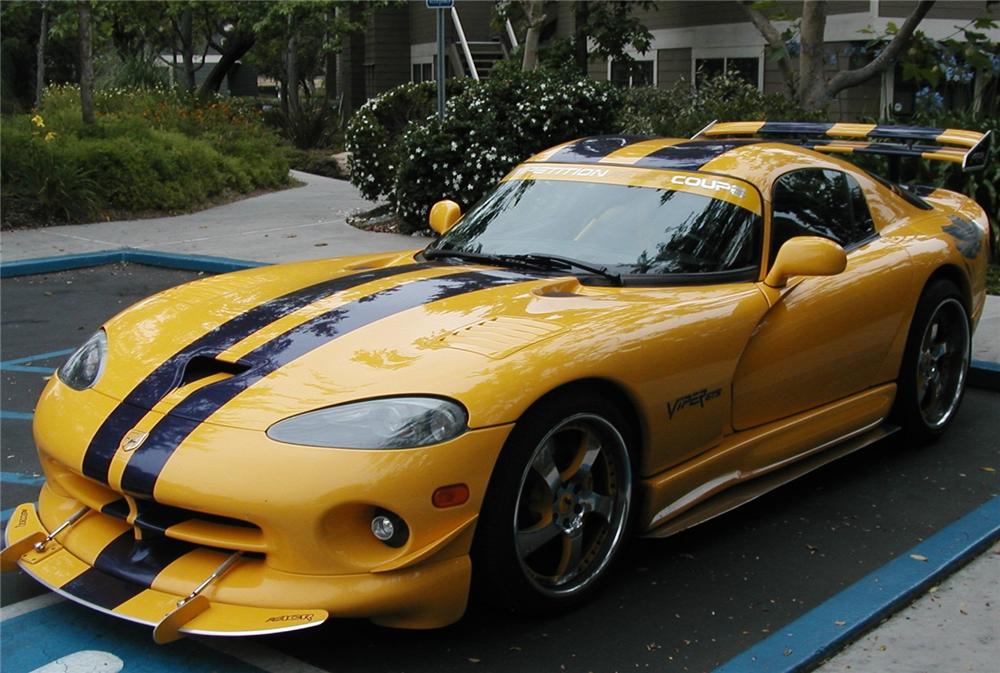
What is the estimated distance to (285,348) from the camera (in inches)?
148

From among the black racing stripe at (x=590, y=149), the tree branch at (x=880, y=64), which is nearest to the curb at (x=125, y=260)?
the black racing stripe at (x=590, y=149)

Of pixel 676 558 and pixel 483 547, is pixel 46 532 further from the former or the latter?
pixel 676 558

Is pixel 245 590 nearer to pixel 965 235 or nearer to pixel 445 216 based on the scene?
pixel 445 216

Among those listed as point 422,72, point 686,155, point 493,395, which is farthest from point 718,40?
point 493,395

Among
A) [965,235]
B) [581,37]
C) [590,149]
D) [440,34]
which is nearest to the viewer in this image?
[590,149]

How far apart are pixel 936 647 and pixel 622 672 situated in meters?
1.00

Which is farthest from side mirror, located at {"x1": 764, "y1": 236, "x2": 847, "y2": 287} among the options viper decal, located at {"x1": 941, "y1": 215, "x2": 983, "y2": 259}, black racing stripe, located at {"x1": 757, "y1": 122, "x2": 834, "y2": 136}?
black racing stripe, located at {"x1": 757, "y1": 122, "x2": 834, "y2": 136}

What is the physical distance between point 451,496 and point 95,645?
121 cm

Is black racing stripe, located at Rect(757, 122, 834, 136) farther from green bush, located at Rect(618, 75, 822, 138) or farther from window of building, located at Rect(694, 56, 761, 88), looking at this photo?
window of building, located at Rect(694, 56, 761, 88)

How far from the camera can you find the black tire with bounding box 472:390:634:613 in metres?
3.44

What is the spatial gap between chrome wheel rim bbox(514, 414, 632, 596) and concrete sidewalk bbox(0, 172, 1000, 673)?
2.71 ft

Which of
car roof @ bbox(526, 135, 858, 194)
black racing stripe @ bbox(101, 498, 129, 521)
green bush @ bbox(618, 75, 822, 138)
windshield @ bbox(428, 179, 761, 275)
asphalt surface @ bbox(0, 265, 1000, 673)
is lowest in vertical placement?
asphalt surface @ bbox(0, 265, 1000, 673)

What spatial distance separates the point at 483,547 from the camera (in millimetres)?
3426

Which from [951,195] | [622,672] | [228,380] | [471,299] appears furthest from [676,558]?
[951,195]
